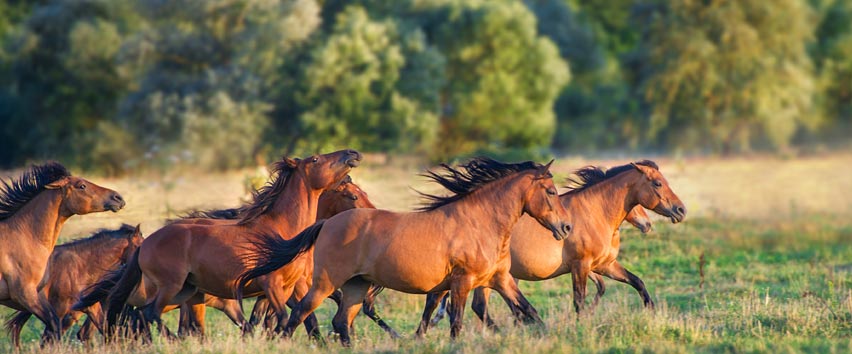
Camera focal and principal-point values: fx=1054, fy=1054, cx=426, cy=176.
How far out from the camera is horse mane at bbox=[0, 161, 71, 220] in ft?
33.6

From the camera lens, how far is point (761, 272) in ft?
47.5

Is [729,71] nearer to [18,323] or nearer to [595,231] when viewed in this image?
[595,231]

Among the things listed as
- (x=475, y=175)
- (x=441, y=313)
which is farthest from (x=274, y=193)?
(x=441, y=313)

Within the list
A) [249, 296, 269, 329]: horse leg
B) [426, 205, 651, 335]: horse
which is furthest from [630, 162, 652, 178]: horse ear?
[249, 296, 269, 329]: horse leg

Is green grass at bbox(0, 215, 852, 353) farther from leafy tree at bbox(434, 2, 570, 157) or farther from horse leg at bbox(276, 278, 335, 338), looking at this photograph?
leafy tree at bbox(434, 2, 570, 157)

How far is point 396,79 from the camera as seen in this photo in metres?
34.2

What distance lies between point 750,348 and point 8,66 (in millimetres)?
34511

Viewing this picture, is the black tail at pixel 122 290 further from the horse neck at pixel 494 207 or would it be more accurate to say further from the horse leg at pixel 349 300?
the horse neck at pixel 494 207

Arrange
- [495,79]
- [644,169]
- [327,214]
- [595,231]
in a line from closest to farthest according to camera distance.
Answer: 1. [595,231]
2. [644,169]
3. [327,214]
4. [495,79]

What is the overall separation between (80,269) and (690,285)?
7451 millimetres

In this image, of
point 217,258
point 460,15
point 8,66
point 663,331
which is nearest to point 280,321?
point 217,258

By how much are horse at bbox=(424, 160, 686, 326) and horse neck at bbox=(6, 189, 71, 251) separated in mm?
4557

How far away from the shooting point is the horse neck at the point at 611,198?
11273 millimetres

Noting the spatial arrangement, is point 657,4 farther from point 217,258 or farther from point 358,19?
point 217,258
